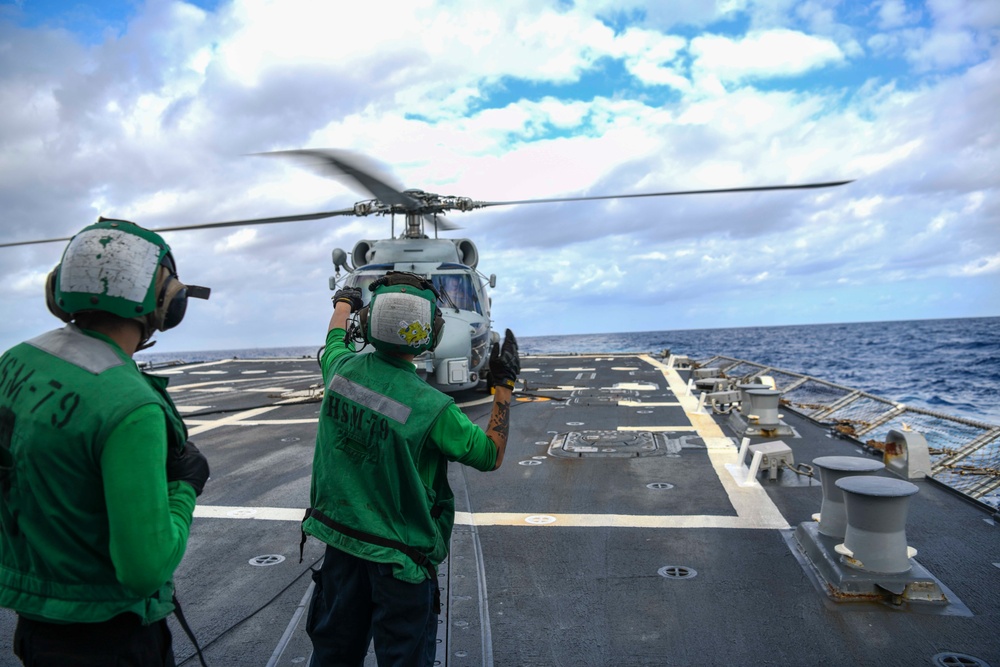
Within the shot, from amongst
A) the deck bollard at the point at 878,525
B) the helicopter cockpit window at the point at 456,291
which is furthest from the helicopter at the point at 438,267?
the deck bollard at the point at 878,525

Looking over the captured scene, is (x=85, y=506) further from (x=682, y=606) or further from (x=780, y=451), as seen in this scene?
(x=780, y=451)

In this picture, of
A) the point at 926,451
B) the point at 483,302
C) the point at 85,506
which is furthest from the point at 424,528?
the point at 483,302

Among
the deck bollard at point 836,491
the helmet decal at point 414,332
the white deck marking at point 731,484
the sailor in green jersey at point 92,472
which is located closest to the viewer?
the sailor in green jersey at point 92,472

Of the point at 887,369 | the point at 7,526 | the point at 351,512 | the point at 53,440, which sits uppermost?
the point at 53,440

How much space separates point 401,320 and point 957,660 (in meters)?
3.23

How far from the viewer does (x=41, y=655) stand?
1640 millimetres

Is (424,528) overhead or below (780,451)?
A: overhead

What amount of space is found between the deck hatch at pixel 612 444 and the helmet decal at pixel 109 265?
645cm

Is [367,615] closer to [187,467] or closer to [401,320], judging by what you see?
[187,467]

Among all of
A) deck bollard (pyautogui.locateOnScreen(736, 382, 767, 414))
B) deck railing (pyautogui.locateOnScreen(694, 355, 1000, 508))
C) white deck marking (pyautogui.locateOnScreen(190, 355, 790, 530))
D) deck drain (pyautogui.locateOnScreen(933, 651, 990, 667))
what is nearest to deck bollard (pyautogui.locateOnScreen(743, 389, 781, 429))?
deck bollard (pyautogui.locateOnScreen(736, 382, 767, 414))

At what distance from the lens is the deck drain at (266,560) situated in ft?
15.0

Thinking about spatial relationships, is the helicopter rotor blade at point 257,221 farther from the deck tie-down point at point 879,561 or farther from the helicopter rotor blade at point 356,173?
the deck tie-down point at point 879,561

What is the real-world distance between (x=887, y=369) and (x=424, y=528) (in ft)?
140

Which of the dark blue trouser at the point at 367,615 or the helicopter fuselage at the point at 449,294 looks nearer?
the dark blue trouser at the point at 367,615
